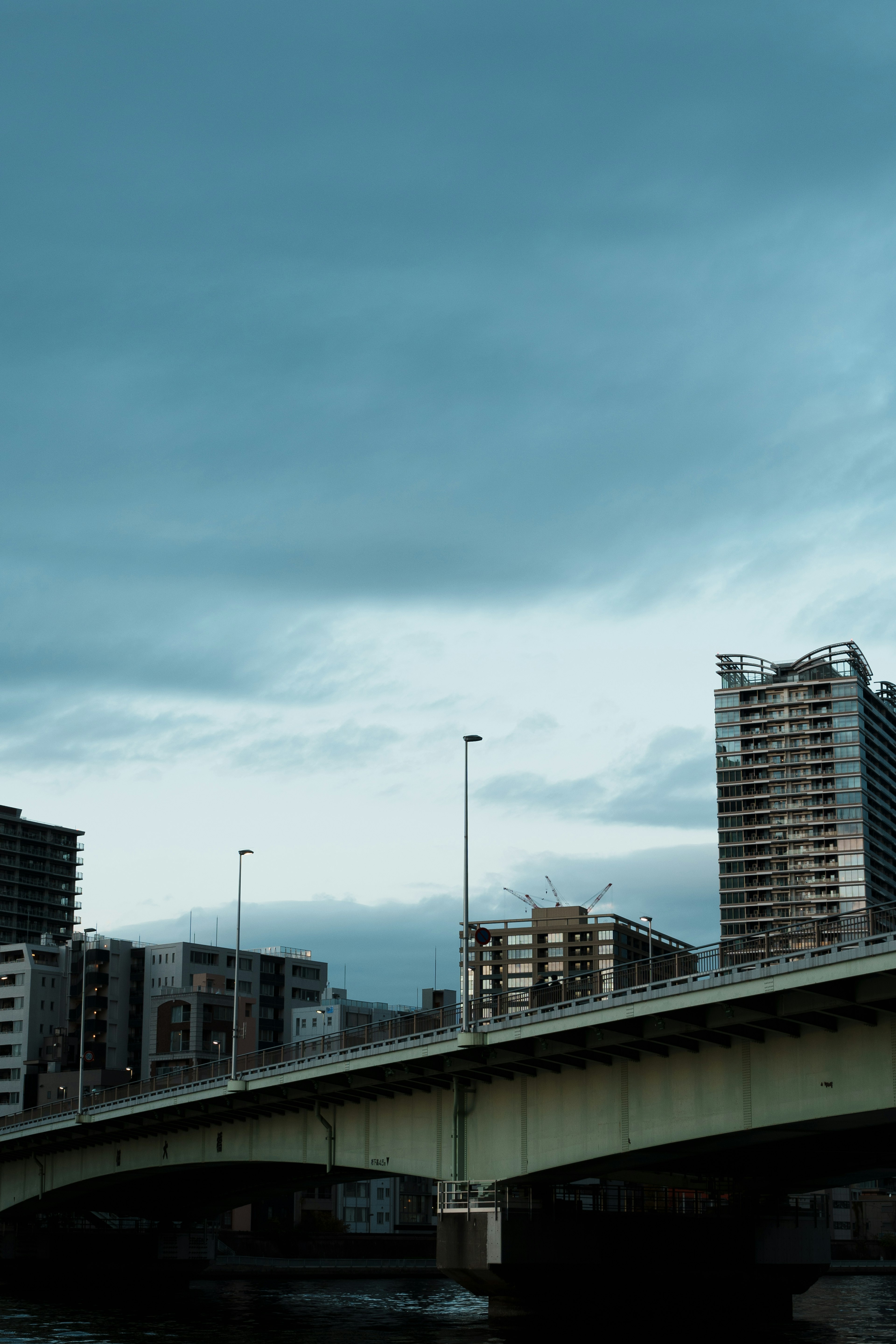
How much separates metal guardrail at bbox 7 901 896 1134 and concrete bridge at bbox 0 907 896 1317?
0.12 m

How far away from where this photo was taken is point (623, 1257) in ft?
209

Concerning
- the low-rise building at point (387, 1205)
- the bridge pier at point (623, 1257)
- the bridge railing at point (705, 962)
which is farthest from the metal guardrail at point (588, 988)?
the low-rise building at point (387, 1205)

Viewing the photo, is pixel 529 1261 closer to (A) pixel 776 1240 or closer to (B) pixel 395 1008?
(A) pixel 776 1240

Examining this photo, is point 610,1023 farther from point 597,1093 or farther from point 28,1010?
point 28,1010

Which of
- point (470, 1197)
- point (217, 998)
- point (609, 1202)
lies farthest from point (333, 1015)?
point (470, 1197)

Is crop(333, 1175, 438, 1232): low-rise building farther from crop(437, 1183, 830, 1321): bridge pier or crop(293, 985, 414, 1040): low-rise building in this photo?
crop(437, 1183, 830, 1321): bridge pier

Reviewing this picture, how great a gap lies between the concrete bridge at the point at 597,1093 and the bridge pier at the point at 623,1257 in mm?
762

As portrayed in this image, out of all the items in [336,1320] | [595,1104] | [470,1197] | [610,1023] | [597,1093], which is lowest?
[336,1320]

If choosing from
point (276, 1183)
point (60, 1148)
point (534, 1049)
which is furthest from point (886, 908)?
point (60, 1148)

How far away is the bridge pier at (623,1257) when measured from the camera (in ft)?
187

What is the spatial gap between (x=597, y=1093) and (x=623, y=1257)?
46.5ft

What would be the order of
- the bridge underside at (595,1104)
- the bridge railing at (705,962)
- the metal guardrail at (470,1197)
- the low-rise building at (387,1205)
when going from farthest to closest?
the low-rise building at (387,1205) < the metal guardrail at (470,1197) < the bridge underside at (595,1104) < the bridge railing at (705,962)

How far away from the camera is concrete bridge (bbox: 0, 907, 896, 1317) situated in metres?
44.0

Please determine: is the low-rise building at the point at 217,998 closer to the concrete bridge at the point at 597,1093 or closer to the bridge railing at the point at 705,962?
the concrete bridge at the point at 597,1093
